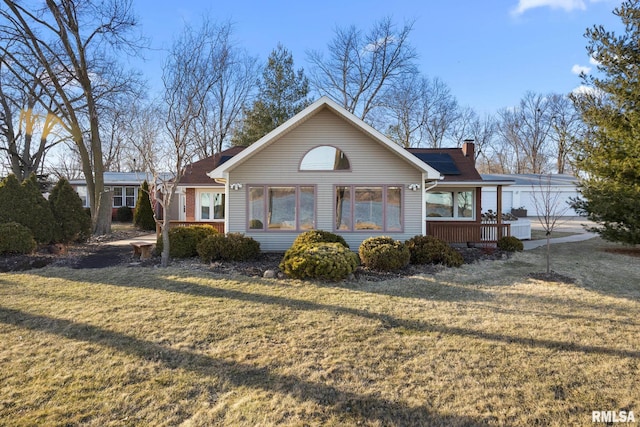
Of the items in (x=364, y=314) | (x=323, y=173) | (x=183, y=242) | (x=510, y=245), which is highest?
(x=323, y=173)

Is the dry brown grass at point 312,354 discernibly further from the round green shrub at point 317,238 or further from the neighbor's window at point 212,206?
the neighbor's window at point 212,206

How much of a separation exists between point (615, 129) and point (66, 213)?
18166 millimetres

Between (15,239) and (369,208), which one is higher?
(369,208)

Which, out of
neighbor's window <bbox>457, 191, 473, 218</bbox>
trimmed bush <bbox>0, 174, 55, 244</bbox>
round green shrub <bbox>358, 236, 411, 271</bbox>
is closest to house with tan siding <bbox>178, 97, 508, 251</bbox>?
round green shrub <bbox>358, 236, 411, 271</bbox>

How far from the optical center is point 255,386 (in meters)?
3.61

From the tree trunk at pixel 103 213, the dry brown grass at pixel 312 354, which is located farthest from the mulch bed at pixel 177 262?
the tree trunk at pixel 103 213

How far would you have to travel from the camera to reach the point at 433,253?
10000 mm

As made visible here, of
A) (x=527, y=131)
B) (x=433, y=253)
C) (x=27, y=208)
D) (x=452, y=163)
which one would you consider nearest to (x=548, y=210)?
(x=433, y=253)

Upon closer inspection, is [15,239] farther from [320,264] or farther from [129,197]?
[129,197]

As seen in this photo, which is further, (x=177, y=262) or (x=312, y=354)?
(x=177, y=262)

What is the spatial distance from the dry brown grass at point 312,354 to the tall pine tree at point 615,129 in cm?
556

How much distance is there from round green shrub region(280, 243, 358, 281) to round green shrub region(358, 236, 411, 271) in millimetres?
708

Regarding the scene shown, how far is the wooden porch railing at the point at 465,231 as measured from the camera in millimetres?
13297

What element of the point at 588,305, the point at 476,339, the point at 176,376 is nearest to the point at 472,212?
the point at 588,305
